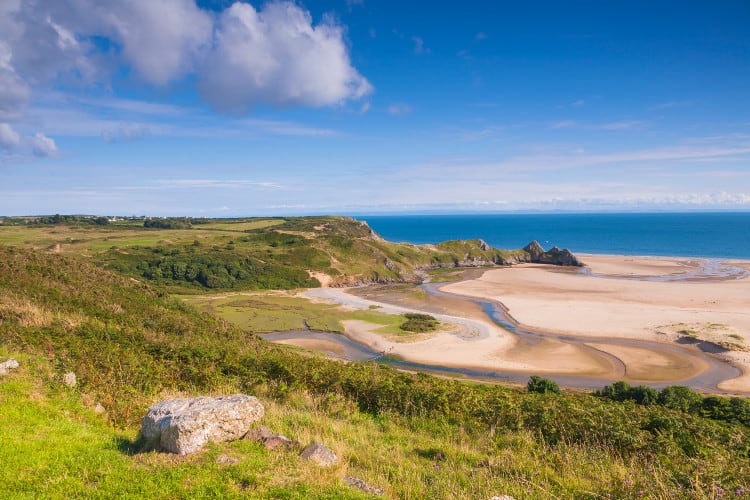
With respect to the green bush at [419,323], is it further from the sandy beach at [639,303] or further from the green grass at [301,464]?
the green grass at [301,464]

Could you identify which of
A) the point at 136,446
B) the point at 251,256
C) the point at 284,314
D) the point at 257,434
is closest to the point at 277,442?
the point at 257,434

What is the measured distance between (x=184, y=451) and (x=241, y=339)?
64.9 feet

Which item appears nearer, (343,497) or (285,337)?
(343,497)

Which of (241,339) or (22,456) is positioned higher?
(22,456)

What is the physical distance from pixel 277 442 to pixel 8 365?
30.2 feet

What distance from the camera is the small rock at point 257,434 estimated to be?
8453mm

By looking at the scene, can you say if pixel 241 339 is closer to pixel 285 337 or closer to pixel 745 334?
pixel 285 337

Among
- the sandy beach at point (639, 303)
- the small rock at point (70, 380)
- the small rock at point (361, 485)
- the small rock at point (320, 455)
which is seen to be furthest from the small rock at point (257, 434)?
the sandy beach at point (639, 303)

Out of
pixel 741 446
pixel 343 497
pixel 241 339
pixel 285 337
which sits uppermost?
pixel 343 497

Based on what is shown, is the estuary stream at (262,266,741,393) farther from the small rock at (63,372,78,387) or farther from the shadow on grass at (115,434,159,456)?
the shadow on grass at (115,434,159,456)

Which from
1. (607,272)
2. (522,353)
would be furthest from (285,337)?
(607,272)

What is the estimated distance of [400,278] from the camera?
309 feet

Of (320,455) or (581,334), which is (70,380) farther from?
(581,334)

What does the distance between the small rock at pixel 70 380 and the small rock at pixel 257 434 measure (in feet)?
20.9
